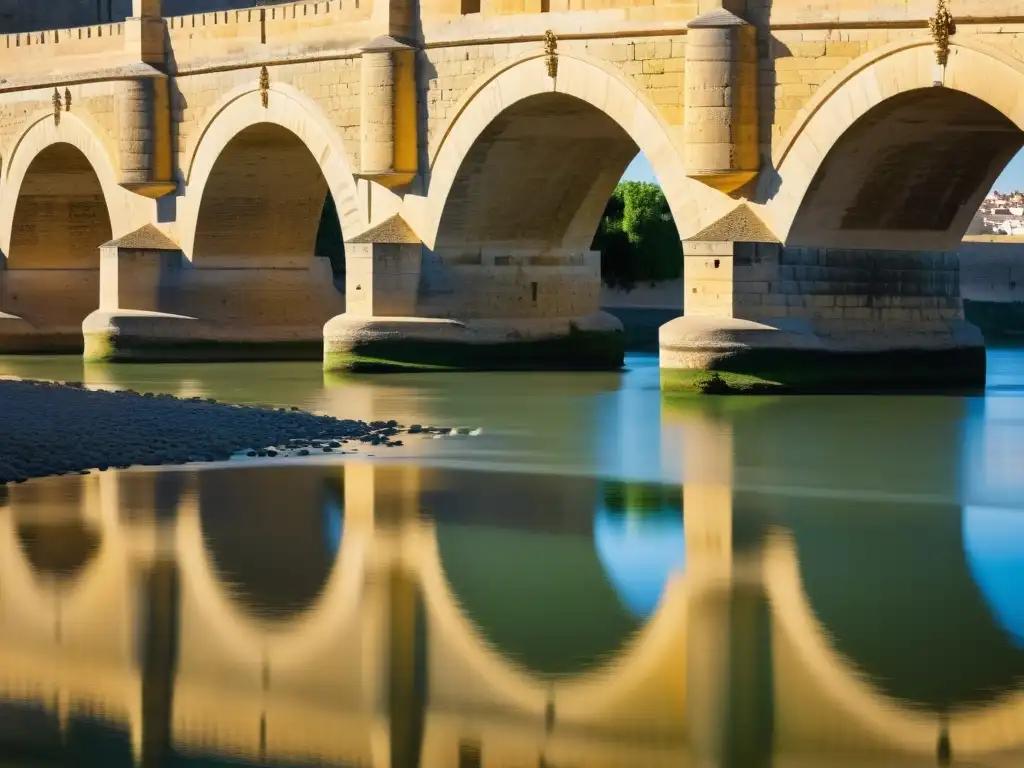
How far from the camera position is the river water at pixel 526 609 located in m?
7.18

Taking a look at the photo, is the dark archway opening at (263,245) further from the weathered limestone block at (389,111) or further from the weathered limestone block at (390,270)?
the weathered limestone block at (390,270)

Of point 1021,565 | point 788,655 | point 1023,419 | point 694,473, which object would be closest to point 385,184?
point 1023,419

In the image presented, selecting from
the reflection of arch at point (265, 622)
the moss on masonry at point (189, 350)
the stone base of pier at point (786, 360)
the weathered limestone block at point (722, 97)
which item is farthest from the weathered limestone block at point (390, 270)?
the reflection of arch at point (265, 622)

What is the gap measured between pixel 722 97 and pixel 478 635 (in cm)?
1233

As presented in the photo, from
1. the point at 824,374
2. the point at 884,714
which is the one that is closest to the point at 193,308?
the point at 824,374

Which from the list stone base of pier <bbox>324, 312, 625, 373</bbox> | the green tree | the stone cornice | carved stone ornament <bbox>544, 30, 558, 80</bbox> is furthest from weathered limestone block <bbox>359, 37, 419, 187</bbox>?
the green tree

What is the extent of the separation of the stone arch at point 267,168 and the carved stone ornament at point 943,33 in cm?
909


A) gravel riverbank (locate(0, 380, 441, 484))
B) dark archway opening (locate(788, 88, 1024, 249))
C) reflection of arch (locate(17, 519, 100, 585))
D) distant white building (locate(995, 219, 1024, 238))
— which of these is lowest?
reflection of arch (locate(17, 519, 100, 585))

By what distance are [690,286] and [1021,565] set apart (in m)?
10.5

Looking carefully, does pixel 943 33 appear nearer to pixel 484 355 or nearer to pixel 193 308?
pixel 484 355

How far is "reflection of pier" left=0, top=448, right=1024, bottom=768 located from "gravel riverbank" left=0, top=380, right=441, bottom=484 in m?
1.53

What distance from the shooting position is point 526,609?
9.40 metres

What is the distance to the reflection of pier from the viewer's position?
7168 mm

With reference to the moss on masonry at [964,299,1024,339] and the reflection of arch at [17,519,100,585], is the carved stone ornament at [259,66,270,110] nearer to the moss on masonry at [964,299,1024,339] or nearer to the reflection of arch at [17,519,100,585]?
the moss on masonry at [964,299,1024,339]
